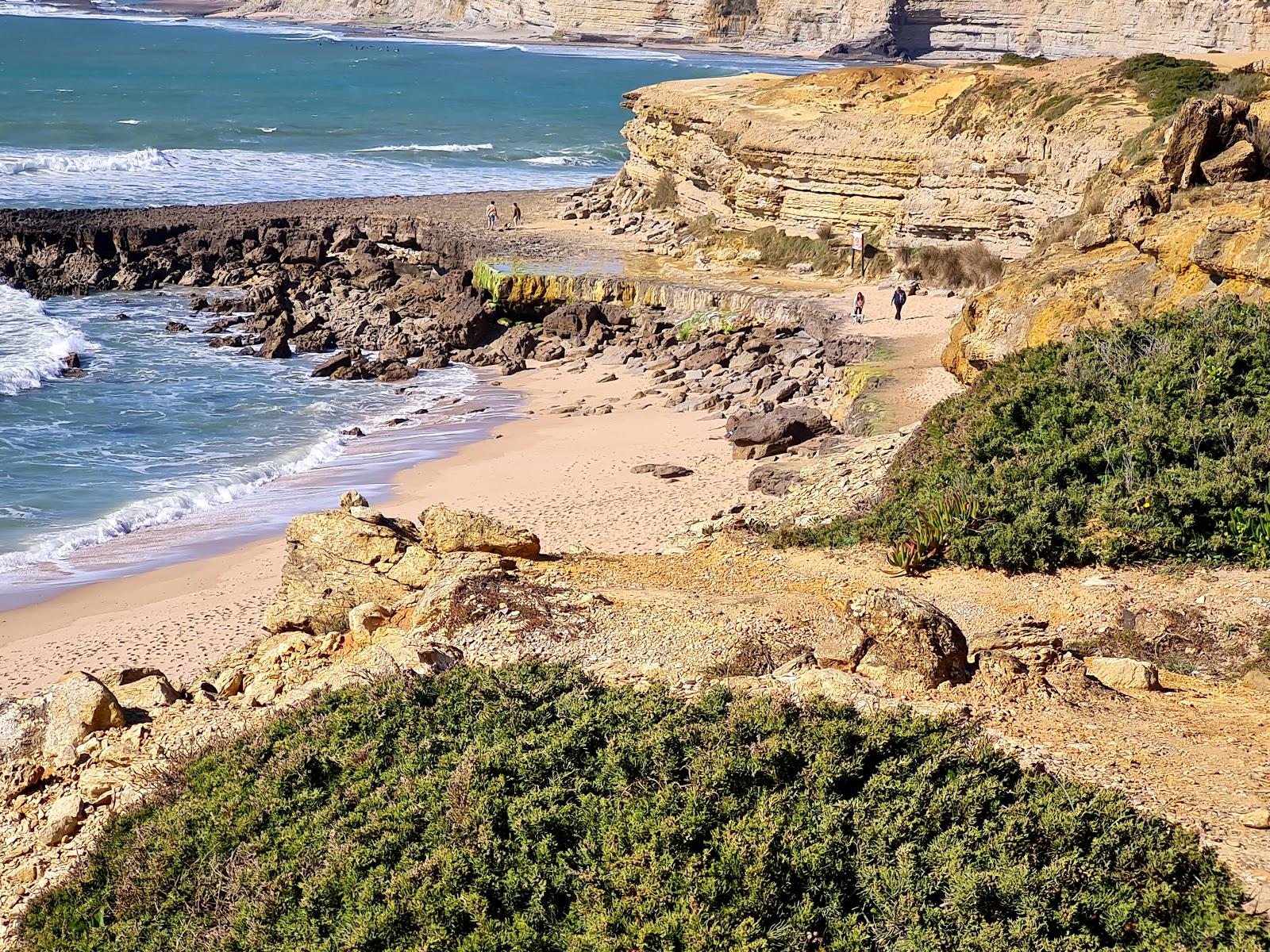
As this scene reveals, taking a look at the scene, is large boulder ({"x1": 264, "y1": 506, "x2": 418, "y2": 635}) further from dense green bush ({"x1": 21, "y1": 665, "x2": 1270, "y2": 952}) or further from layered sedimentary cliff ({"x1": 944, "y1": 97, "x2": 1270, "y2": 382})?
layered sedimentary cliff ({"x1": 944, "y1": 97, "x2": 1270, "y2": 382})

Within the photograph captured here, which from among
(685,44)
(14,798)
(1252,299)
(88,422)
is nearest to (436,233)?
(88,422)

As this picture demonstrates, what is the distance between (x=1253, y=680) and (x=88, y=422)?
21.7 meters

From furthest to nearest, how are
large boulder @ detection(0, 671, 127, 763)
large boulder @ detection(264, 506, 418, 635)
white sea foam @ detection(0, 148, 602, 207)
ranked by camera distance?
white sea foam @ detection(0, 148, 602, 207)
large boulder @ detection(264, 506, 418, 635)
large boulder @ detection(0, 671, 127, 763)

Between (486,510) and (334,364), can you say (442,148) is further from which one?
(486,510)

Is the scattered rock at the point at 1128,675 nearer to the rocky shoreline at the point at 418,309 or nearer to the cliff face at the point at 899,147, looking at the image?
the rocky shoreline at the point at 418,309

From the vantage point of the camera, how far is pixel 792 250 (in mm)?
29469

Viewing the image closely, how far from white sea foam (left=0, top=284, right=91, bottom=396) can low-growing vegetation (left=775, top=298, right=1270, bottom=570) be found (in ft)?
66.9

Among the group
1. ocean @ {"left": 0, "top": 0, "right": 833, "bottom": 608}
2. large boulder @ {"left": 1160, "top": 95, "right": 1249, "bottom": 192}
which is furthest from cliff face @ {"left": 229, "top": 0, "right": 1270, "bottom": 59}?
large boulder @ {"left": 1160, "top": 95, "right": 1249, "bottom": 192}

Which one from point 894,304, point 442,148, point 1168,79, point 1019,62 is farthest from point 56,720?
point 442,148

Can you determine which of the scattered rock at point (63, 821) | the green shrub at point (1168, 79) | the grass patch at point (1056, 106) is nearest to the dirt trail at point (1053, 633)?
the scattered rock at point (63, 821)


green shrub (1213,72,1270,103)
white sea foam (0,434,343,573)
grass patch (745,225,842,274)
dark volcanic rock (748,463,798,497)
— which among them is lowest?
white sea foam (0,434,343,573)

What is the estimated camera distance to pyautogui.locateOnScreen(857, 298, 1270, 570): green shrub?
33.7 ft

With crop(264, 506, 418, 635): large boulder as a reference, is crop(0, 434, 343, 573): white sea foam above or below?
below

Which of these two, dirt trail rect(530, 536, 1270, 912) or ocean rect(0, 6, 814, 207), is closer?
dirt trail rect(530, 536, 1270, 912)
